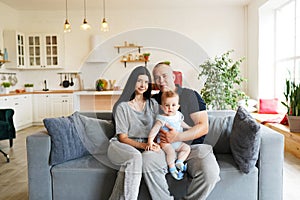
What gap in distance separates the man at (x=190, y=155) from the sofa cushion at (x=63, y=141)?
619mm

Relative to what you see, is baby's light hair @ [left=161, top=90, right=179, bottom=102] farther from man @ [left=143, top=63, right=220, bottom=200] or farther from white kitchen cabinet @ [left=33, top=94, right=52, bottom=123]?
white kitchen cabinet @ [left=33, top=94, right=52, bottom=123]

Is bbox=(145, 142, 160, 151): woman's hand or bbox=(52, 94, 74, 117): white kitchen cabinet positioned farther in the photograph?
bbox=(52, 94, 74, 117): white kitchen cabinet

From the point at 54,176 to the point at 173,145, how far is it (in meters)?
0.86

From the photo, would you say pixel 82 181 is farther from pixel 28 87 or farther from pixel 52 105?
pixel 28 87

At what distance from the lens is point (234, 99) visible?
13.3 ft

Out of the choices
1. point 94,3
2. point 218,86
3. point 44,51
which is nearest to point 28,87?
point 44,51

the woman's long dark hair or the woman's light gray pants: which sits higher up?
the woman's long dark hair

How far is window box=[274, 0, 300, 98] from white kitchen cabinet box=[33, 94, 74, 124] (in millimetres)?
4397

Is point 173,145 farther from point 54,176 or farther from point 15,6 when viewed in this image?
point 15,6

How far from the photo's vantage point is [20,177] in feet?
10.0

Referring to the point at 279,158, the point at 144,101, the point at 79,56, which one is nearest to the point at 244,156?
the point at 279,158

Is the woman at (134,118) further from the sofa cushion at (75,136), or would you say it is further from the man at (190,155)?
the sofa cushion at (75,136)

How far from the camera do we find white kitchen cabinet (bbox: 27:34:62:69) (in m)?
6.78

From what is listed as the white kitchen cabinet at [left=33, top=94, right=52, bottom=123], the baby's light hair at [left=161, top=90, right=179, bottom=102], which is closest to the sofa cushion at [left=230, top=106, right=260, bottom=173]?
the baby's light hair at [left=161, top=90, right=179, bottom=102]
